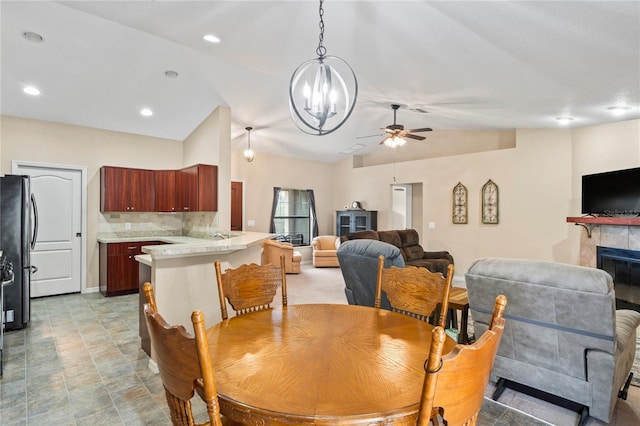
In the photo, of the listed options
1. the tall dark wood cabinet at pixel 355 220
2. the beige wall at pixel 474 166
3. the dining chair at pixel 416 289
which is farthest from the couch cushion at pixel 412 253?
the dining chair at pixel 416 289

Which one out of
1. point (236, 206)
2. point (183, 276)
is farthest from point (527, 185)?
point (236, 206)

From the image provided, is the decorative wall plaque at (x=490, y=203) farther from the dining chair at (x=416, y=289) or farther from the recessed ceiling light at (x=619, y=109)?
the dining chair at (x=416, y=289)

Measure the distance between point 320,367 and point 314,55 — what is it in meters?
3.12

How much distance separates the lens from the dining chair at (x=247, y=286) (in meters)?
1.99

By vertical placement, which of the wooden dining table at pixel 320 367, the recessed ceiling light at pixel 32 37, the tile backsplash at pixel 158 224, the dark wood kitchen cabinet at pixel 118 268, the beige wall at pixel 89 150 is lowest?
the dark wood kitchen cabinet at pixel 118 268

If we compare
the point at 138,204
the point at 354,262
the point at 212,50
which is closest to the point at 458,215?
the point at 354,262

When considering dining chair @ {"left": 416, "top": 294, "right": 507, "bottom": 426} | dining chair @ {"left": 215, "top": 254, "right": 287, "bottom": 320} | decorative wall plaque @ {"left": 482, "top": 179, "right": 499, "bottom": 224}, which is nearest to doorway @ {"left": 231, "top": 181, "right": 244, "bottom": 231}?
decorative wall plaque @ {"left": 482, "top": 179, "right": 499, "bottom": 224}

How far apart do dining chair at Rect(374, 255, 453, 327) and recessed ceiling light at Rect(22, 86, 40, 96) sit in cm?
496

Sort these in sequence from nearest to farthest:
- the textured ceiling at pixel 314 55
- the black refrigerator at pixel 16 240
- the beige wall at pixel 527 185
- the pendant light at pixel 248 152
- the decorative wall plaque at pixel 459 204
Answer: the textured ceiling at pixel 314 55
the black refrigerator at pixel 16 240
the beige wall at pixel 527 185
the pendant light at pixel 248 152
the decorative wall plaque at pixel 459 204

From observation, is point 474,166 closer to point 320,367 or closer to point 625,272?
point 625,272

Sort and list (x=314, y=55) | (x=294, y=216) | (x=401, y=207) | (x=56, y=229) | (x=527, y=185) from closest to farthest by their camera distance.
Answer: (x=314, y=55), (x=56, y=229), (x=527, y=185), (x=401, y=207), (x=294, y=216)

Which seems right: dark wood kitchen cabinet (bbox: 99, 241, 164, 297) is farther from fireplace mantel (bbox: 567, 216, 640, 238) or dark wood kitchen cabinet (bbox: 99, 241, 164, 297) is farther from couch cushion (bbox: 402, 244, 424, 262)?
fireplace mantel (bbox: 567, 216, 640, 238)

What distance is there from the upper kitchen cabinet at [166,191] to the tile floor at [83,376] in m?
1.99

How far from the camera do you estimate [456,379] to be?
0.83 m
